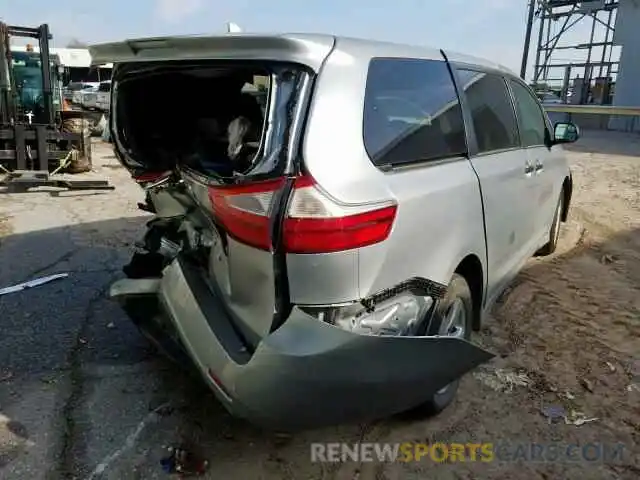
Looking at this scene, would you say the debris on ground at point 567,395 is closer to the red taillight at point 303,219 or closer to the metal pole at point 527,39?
the red taillight at point 303,219

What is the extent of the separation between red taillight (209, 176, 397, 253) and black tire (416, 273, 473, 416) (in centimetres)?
67

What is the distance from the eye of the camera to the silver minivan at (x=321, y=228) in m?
2.09

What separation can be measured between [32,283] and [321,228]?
3.54 meters

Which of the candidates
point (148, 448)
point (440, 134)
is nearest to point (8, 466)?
point (148, 448)

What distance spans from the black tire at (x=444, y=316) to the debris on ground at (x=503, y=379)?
0.90ft

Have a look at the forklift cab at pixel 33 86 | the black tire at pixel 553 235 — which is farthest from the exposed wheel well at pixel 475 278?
the forklift cab at pixel 33 86

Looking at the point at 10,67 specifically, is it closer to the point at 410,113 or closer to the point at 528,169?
the point at 528,169

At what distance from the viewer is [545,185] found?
14.4 ft

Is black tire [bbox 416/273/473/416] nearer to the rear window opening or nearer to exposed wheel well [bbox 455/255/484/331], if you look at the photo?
exposed wheel well [bbox 455/255/484/331]

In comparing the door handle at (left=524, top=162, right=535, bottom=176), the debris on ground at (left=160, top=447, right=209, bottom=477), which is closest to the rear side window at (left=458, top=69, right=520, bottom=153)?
the door handle at (left=524, top=162, right=535, bottom=176)

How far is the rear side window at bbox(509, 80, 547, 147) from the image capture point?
4020mm

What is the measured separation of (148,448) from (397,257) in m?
1.53

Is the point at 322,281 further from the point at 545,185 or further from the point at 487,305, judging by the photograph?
the point at 545,185

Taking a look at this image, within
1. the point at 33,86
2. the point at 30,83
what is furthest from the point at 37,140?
the point at 30,83
